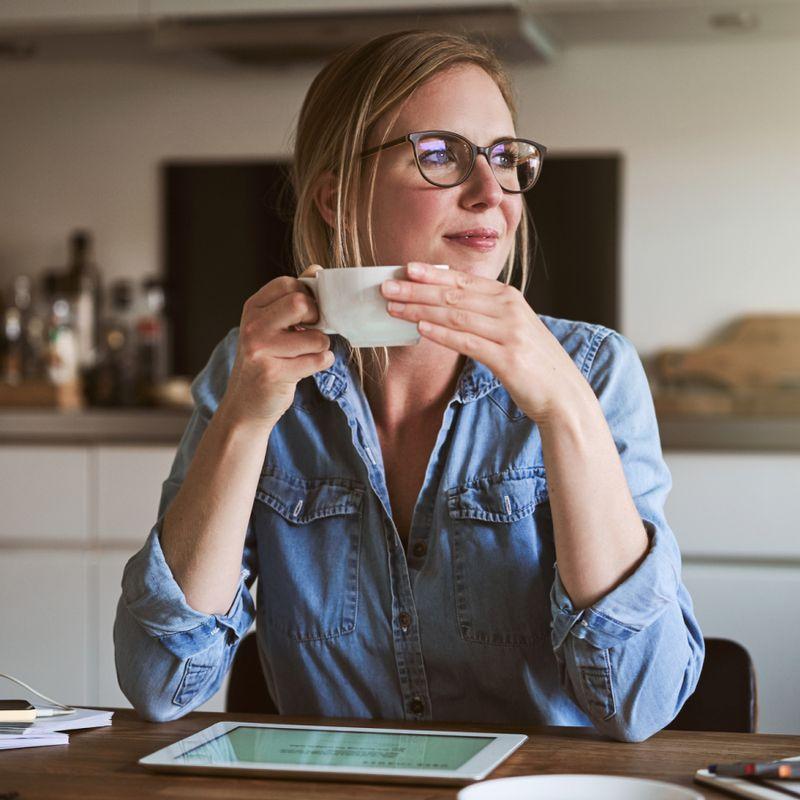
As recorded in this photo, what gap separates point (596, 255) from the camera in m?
3.11

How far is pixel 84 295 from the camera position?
3.29 m

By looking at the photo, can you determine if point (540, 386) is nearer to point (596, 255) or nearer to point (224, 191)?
point (596, 255)

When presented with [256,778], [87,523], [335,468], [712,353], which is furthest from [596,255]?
[256,778]

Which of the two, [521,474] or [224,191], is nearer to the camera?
[521,474]

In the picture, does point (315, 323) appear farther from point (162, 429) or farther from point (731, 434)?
point (162, 429)

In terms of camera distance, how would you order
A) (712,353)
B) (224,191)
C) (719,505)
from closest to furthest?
(719,505)
(712,353)
(224,191)

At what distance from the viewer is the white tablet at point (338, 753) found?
84cm

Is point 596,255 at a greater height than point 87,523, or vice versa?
point 596,255

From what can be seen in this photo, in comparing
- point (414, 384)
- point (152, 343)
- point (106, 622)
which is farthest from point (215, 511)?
point (152, 343)

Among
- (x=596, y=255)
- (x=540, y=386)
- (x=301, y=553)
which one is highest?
(x=596, y=255)

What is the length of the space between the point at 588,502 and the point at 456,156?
36cm

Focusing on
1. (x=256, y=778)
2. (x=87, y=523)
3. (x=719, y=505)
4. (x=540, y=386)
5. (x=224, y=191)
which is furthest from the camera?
(x=224, y=191)

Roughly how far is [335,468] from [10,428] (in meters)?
1.74

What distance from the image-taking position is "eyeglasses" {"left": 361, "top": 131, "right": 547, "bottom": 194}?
117cm
